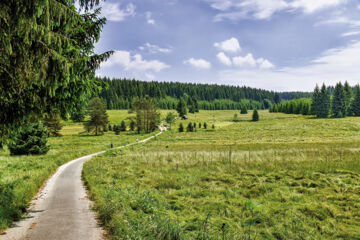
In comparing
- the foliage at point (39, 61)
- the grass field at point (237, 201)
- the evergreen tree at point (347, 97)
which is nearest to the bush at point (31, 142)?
the grass field at point (237, 201)

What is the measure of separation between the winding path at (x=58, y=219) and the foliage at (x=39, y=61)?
3451 millimetres

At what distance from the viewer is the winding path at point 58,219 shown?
242 inches

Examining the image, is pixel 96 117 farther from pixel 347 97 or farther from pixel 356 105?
pixel 356 105

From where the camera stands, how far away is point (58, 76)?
611 centimetres

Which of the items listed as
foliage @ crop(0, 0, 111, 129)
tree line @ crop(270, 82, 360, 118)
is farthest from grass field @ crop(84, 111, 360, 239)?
tree line @ crop(270, 82, 360, 118)

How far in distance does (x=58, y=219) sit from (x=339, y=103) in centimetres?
11108

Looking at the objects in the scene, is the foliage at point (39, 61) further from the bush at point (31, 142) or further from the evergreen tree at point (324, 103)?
the evergreen tree at point (324, 103)

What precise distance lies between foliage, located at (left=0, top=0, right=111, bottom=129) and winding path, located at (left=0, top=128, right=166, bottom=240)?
3.45 meters

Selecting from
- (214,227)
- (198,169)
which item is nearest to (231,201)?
(214,227)

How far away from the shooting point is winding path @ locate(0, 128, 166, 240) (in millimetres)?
6152

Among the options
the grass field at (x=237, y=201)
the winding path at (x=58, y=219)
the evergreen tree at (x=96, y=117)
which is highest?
the evergreen tree at (x=96, y=117)

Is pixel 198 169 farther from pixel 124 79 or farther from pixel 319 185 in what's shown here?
pixel 124 79

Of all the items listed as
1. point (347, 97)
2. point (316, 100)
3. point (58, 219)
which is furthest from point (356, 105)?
point (58, 219)

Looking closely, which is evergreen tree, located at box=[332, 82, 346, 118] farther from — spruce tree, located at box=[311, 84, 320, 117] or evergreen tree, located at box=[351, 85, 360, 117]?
spruce tree, located at box=[311, 84, 320, 117]
